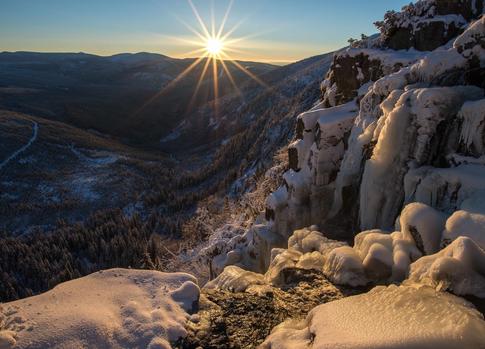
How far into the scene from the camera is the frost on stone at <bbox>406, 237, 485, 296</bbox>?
7.34 metres

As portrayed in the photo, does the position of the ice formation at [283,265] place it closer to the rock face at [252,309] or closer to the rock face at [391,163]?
the rock face at [391,163]

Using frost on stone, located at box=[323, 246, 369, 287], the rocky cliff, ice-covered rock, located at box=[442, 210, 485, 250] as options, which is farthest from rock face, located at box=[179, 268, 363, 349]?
ice-covered rock, located at box=[442, 210, 485, 250]

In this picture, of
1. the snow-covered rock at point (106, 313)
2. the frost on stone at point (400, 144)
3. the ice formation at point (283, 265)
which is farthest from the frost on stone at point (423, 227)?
→ the snow-covered rock at point (106, 313)

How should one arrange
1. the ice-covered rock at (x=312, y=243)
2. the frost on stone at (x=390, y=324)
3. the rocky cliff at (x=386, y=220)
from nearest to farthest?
1. the frost on stone at (x=390, y=324)
2. the rocky cliff at (x=386, y=220)
3. the ice-covered rock at (x=312, y=243)

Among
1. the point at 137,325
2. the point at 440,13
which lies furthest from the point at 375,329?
the point at 440,13

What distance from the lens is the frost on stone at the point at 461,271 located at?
734cm

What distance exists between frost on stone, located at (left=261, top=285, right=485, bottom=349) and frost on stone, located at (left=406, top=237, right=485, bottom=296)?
31cm

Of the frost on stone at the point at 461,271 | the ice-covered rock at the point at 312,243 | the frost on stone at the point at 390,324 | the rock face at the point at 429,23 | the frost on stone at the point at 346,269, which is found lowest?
the ice-covered rock at the point at 312,243

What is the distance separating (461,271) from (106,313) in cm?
793

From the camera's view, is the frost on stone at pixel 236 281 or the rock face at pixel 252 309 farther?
the frost on stone at pixel 236 281

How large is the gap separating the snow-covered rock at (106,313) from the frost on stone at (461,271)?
5.82 metres

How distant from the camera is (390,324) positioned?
657 centimetres

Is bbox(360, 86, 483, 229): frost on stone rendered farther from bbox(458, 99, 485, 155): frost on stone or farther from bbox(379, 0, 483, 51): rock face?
bbox(379, 0, 483, 51): rock face

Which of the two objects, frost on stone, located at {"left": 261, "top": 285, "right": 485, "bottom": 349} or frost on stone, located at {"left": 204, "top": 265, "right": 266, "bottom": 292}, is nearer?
frost on stone, located at {"left": 261, "top": 285, "right": 485, "bottom": 349}
